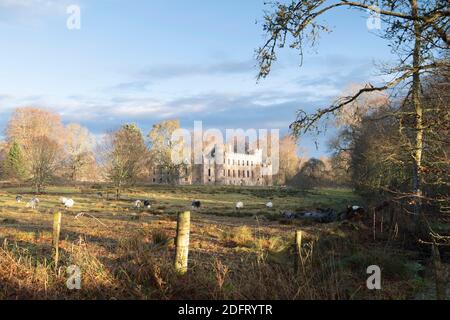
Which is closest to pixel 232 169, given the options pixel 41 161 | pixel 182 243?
pixel 41 161

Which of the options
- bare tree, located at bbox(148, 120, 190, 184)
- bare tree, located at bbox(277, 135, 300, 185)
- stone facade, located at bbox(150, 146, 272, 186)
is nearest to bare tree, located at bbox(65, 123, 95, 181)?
bare tree, located at bbox(148, 120, 190, 184)

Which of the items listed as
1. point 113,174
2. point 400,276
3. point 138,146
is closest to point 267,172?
point 138,146

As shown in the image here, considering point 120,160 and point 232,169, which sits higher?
point 120,160

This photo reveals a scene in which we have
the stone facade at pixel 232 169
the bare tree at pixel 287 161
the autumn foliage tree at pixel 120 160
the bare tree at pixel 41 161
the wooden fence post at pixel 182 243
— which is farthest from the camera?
the bare tree at pixel 287 161

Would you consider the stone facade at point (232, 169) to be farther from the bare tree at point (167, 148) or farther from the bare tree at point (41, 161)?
the bare tree at point (41, 161)

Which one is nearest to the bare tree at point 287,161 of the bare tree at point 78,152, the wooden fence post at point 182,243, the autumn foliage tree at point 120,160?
the bare tree at point 78,152

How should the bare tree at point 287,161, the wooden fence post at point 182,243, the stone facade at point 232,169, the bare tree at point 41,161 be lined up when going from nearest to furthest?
the wooden fence post at point 182,243
the bare tree at point 41,161
the stone facade at point 232,169
the bare tree at point 287,161

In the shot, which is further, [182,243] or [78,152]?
[78,152]

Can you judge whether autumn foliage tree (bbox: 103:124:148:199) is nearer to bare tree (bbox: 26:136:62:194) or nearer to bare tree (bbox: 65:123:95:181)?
bare tree (bbox: 26:136:62:194)

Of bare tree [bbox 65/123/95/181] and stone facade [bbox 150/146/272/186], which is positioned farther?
stone facade [bbox 150/146/272/186]

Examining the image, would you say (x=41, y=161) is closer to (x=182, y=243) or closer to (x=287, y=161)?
(x=182, y=243)

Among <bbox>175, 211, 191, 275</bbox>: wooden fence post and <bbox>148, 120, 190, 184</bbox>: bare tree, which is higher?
<bbox>148, 120, 190, 184</bbox>: bare tree

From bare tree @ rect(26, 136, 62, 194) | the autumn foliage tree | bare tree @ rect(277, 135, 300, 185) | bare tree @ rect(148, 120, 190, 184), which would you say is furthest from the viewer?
bare tree @ rect(277, 135, 300, 185)
